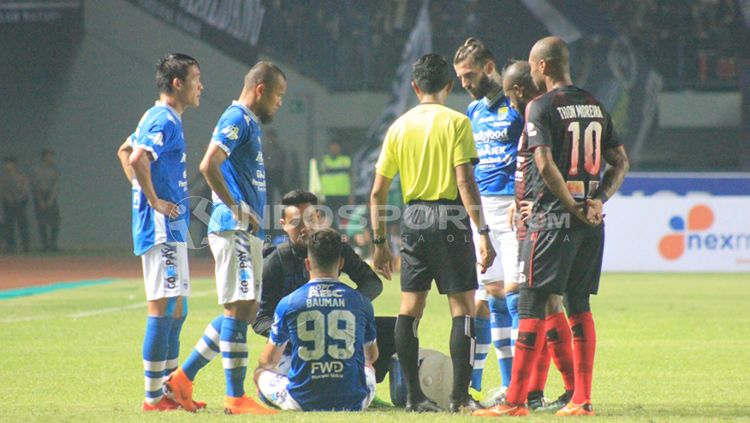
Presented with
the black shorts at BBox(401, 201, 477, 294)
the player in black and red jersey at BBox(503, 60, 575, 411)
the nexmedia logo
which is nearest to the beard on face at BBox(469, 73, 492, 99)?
the player in black and red jersey at BBox(503, 60, 575, 411)

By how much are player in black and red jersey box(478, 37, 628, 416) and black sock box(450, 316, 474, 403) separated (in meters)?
0.36

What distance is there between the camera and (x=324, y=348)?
7141 mm

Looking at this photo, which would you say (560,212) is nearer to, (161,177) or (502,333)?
(502,333)

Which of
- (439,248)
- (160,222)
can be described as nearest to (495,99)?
(439,248)

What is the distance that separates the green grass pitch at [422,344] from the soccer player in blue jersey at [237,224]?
0.30m

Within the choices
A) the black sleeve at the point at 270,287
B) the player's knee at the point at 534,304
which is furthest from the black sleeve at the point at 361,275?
the player's knee at the point at 534,304

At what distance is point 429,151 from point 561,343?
1.43m

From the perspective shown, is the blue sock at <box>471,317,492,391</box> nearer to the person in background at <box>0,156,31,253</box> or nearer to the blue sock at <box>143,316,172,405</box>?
the blue sock at <box>143,316,172,405</box>

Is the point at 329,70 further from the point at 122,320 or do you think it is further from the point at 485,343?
the point at 485,343

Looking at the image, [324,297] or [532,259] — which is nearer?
[532,259]

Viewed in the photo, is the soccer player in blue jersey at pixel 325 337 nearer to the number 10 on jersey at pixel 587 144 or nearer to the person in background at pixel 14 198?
the number 10 on jersey at pixel 587 144

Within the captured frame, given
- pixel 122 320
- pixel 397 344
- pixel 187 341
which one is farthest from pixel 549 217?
pixel 122 320

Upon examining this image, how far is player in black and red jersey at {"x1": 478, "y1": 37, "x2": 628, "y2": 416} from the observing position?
22.7 ft

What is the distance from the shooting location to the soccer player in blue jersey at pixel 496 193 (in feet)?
26.6
